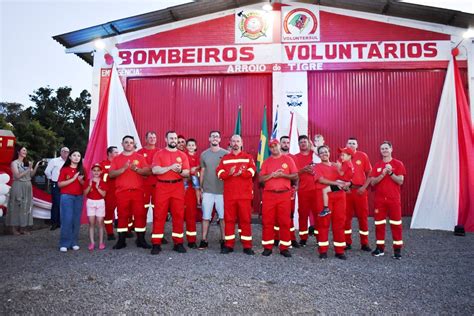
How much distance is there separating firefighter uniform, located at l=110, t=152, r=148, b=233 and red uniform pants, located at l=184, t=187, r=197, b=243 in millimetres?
762

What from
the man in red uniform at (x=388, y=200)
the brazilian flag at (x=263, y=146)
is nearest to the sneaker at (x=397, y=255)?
the man in red uniform at (x=388, y=200)

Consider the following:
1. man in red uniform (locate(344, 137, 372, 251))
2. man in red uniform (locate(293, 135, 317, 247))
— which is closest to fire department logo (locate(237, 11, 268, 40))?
man in red uniform (locate(293, 135, 317, 247))

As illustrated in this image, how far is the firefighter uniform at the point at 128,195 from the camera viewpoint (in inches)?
229

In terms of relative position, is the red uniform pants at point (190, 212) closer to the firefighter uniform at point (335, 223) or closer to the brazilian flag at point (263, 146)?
the firefighter uniform at point (335, 223)

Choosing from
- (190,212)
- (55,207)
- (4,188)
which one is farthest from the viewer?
(55,207)

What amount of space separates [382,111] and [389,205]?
515 centimetres

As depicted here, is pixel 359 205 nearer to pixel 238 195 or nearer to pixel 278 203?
pixel 278 203

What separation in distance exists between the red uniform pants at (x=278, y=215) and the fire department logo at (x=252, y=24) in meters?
6.34

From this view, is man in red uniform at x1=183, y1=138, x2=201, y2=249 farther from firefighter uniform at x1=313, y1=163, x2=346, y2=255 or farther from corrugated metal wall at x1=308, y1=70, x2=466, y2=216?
corrugated metal wall at x1=308, y1=70, x2=466, y2=216

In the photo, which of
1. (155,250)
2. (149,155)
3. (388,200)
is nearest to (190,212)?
(155,250)

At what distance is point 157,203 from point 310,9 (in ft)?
25.7

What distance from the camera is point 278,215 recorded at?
549 centimetres

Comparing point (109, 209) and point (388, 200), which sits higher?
point (388, 200)

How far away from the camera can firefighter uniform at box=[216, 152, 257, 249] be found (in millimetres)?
5559
